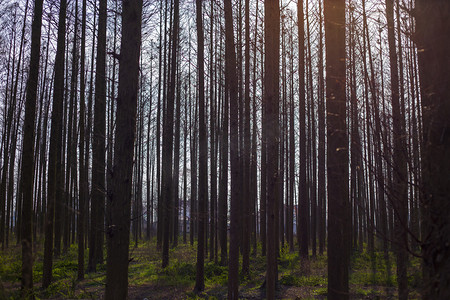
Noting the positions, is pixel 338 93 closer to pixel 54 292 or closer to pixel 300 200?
pixel 54 292

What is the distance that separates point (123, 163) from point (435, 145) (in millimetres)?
3611

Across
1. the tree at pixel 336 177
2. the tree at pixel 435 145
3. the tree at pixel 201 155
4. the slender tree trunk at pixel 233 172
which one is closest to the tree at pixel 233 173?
the slender tree trunk at pixel 233 172

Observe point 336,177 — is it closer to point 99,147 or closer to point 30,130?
point 30,130

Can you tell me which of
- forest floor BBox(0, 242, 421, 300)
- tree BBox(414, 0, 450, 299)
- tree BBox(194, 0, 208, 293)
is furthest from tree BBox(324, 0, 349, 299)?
tree BBox(194, 0, 208, 293)

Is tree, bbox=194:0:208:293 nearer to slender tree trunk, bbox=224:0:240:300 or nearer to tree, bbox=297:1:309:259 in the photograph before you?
slender tree trunk, bbox=224:0:240:300

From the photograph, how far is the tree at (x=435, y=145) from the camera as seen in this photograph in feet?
7.99

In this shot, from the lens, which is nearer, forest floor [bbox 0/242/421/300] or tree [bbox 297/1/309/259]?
forest floor [bbox 0/242/421/300]

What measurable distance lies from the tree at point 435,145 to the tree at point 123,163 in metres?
3.50

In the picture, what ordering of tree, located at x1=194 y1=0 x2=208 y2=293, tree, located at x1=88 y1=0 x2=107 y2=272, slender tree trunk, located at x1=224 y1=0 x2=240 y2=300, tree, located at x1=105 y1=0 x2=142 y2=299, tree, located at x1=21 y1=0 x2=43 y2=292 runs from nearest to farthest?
tree, located at x1=105 y1=0 x2=142 y2=299 → slender tree trunk, located at x1=224 y1=0 x2=240 y2=300 → tree, located at x1=21 y1=0 x2=43 y2=292 → tree, located at x1=194 y1=0 x2=208 y2=293 → tree, located at x1=88 y1=0 x2=107 y2=272

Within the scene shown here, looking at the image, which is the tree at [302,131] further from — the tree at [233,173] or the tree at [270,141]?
the tree at [270,141]

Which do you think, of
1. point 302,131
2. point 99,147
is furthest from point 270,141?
point 302,131

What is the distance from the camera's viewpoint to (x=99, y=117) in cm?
1073

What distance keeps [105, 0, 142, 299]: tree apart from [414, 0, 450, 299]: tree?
11.5 feet

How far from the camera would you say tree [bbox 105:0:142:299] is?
4.59 m
